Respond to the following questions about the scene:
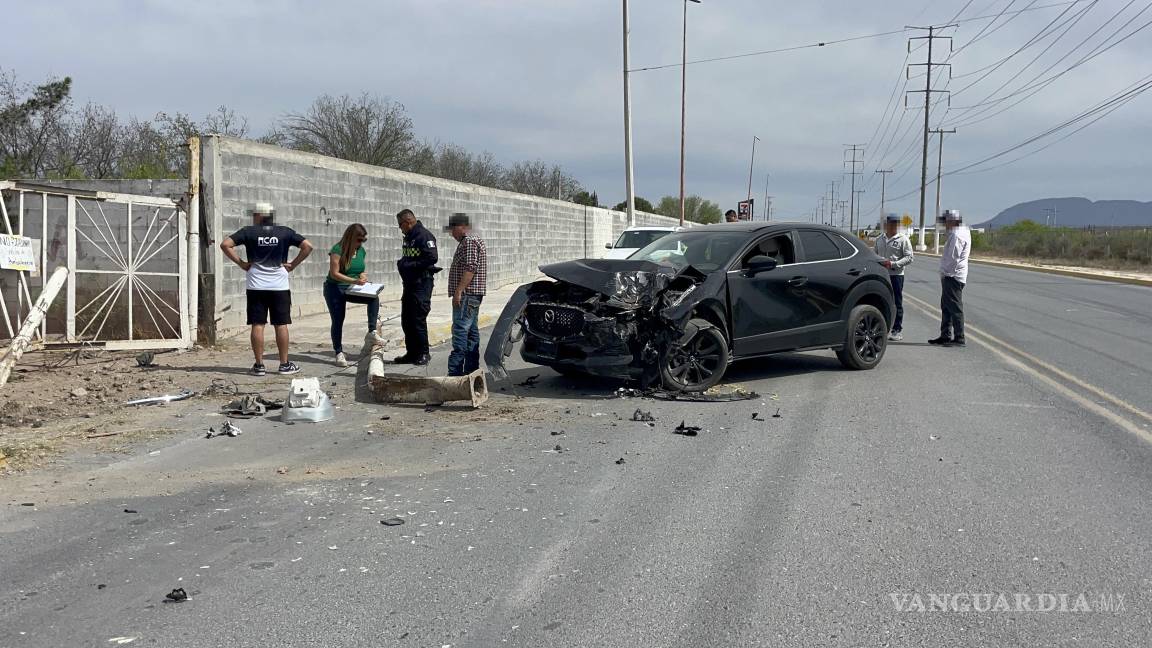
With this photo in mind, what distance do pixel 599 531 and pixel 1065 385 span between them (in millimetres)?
6509

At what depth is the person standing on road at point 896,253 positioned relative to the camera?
41.2ft

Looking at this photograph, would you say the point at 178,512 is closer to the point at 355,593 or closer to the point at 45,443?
the point at 355,593

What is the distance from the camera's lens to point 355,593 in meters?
3.76

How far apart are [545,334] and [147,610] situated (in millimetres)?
Answer: 5116

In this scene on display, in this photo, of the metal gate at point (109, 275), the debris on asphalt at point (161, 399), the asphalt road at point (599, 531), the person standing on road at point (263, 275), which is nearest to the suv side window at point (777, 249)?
the asphalt road at point (599, 531)

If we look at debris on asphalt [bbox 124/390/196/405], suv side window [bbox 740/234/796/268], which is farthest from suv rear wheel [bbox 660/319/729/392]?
debris on asphalt [bbox 124/390/196/405]

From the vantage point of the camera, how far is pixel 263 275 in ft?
29.7

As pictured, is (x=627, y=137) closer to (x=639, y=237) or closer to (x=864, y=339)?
(x=639, y=237)

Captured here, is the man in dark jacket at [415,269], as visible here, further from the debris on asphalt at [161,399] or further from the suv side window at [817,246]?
the suv side window at [817,246]

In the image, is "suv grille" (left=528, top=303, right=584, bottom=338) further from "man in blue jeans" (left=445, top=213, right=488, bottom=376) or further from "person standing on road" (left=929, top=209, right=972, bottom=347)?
"person standing on road" (left=929, top=209, right=972, bottom=347)

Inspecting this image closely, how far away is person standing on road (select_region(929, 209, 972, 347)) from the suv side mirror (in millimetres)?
4227

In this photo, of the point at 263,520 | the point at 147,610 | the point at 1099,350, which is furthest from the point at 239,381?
the point at 1099,350

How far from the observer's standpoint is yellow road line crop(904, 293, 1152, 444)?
711 centimetres

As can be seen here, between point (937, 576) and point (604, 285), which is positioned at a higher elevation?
point (604, 285)
